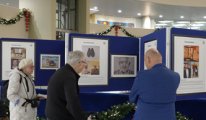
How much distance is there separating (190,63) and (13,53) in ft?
9.32

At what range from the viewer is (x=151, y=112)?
3201 mm

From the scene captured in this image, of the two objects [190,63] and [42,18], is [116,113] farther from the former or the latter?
[42,18]

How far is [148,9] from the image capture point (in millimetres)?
19547

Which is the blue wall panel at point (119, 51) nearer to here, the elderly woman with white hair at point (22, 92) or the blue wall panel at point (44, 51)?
the elderly woman with white hair at point (22, 92)

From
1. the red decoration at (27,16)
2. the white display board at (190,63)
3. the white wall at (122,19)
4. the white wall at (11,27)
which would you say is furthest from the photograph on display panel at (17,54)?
the white wall at (122,19)

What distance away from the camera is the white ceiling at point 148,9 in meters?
17.4

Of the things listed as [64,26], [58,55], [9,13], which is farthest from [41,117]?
[64,26]

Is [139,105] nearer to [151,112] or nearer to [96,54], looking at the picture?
[151,112]

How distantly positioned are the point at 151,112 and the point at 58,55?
2.40m

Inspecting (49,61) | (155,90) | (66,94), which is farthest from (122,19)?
(66,94)

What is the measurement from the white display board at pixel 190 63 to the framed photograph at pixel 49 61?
2096mm

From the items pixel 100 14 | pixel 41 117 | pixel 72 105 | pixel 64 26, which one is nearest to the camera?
pixel 72 105

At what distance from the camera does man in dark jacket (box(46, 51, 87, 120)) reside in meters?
3.05

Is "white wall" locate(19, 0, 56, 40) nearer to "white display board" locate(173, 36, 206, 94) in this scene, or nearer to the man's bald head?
"white display board" locate(173, 36, 206, 94)
